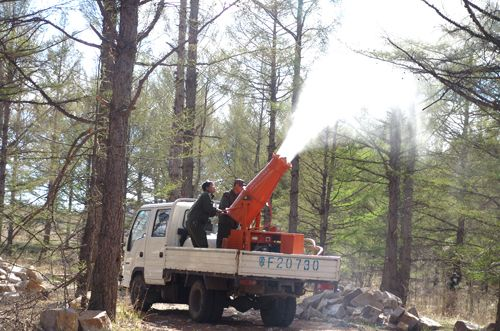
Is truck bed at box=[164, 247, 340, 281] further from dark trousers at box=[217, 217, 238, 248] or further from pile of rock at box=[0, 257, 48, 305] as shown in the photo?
pile of rock at box=[0, 257, 48, 305]

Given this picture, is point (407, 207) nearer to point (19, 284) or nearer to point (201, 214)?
point (201, 214)

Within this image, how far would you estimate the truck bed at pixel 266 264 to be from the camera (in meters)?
9.62

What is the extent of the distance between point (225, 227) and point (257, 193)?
0.92 m

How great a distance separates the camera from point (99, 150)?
10.1m

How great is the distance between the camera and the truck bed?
9625 mm

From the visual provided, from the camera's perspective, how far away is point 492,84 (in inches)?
350

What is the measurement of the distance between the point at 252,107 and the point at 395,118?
8759 mm

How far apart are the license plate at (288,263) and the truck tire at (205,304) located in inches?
53.7

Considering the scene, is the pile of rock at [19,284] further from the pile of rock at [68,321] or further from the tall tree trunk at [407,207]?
the tall tree trunk at [407,207]

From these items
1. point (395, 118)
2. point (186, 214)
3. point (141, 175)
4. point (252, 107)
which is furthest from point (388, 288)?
point (141, 175)

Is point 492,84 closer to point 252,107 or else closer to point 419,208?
point 419,208

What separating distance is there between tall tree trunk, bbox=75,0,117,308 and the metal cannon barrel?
2305mm

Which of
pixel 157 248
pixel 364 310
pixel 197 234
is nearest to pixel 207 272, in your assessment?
pixel 197 234

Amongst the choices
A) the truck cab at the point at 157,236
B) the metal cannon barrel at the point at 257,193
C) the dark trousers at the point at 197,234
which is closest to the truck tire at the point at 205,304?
the dark trousers at the point at 197,234
